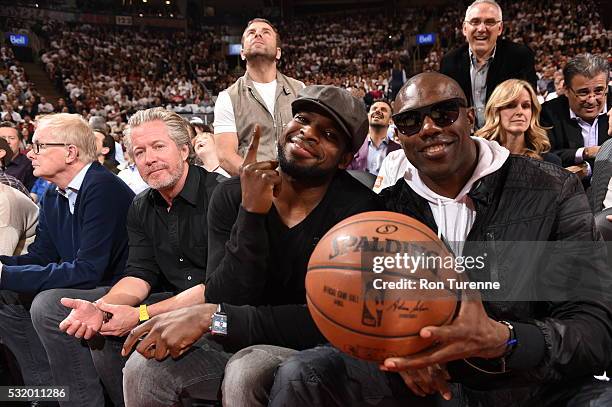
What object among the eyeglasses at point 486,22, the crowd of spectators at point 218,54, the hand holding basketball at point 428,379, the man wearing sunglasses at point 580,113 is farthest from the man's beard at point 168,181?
the crowd of spectators at point 218,54

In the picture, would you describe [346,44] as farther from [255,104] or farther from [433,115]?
[433,115]

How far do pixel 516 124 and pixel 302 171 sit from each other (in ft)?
5.72

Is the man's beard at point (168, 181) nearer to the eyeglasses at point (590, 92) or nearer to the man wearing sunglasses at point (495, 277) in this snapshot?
the man wearing sunglasses at point (495, 277)

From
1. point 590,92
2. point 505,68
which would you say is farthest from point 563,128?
point 505,68

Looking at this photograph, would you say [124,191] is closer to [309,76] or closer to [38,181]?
[38,181]

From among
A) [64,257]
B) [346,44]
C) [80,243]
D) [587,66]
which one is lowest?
[64,257]

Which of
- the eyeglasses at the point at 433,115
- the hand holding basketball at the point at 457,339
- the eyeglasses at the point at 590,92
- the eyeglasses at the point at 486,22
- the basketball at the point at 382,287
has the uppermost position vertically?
the eyeglasses at the point at 486,22

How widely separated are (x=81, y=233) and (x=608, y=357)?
2294 mm

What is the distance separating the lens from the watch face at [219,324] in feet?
6.30

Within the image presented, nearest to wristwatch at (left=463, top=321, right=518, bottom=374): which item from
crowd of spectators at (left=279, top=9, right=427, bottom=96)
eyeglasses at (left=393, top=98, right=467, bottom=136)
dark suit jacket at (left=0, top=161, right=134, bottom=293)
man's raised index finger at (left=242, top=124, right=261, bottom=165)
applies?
eyeglasses at (left=393, top=98, right=467, bottom=136)

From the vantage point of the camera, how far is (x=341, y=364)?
1.82 m

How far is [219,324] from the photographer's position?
1.92 m

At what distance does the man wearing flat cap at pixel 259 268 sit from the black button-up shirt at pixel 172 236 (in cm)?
52

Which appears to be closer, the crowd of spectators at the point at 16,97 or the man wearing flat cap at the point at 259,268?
the man wearing flat cap at the point at 259,268
